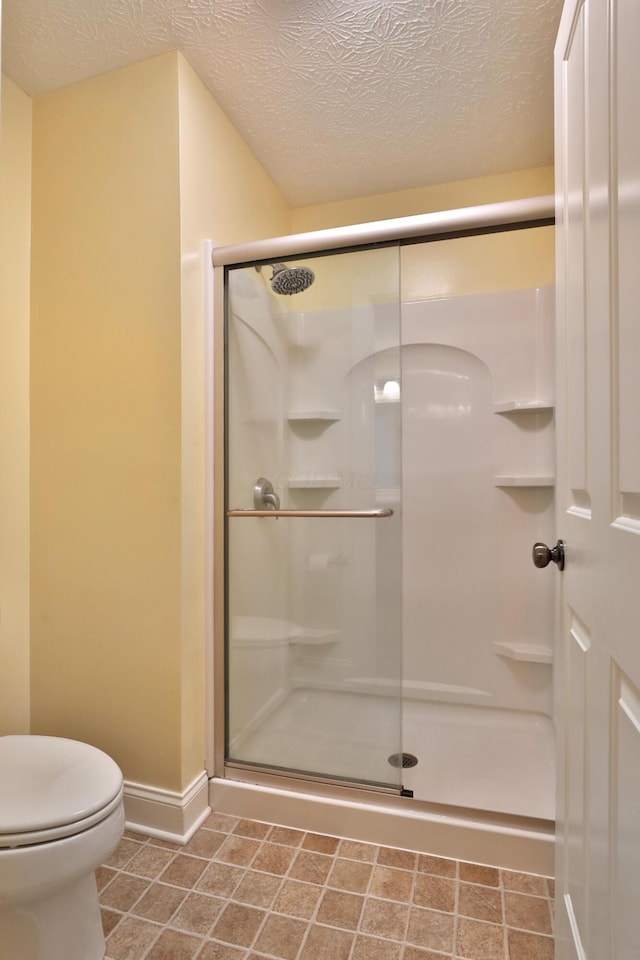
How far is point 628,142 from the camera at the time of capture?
61cm

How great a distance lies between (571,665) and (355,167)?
7.06 feet

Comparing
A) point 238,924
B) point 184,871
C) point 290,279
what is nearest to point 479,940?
point 238,924

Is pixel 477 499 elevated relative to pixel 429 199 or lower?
lower

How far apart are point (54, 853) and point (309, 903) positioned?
662mm

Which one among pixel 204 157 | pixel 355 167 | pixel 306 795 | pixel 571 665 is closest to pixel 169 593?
pixel 306 795

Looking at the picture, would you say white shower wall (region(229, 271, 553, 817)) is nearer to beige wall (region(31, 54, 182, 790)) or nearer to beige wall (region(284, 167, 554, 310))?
beige wall (region(284, 167, 554, 310))

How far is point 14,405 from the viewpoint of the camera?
68.4 inches

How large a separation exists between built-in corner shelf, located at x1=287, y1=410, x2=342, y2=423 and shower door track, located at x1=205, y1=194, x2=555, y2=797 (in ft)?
0.80

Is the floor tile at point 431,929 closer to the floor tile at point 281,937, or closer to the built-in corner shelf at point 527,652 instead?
the floor tile at point 281,937

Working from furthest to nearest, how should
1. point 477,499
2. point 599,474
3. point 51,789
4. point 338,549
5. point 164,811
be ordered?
point 477,499 < point 338,549 < point 164,811 < point 51,789 < point 599,474

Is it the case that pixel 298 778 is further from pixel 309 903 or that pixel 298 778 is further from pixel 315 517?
pixel 315 517

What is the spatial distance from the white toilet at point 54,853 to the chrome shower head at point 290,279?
4.95ft

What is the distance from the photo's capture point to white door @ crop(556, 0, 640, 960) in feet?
1.98

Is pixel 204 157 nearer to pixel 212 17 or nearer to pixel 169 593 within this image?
pixel 212 17
